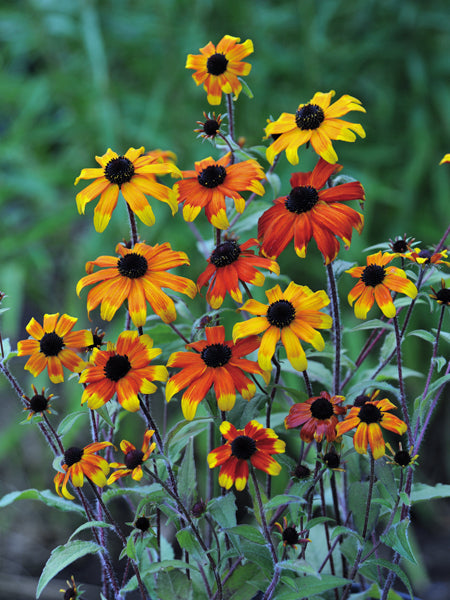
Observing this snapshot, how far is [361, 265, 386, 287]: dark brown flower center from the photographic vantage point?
13.7 inches

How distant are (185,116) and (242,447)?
0.98 m

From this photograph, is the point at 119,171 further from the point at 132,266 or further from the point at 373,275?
the point at 373,275

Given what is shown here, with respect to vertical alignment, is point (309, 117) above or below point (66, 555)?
above

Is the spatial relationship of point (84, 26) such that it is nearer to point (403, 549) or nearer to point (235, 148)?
point (235, 148)

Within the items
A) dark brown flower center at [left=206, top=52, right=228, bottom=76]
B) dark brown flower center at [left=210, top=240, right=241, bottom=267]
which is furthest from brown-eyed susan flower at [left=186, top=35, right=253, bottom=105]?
dark brown flower center at [left=210, top=240, right=241, bottom=267]

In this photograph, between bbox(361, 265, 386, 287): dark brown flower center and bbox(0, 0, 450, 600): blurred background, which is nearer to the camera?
bbox(361, 265, 386, 287): dark brown flower center

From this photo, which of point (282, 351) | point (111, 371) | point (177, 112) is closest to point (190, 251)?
point (177, 112)

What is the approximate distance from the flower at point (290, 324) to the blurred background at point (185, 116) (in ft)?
2.61

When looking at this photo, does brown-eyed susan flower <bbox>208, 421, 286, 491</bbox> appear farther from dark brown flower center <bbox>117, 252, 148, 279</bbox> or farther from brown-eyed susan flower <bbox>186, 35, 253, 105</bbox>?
brown-eyed susan flower <bbox>186, 35, 253, 105</bbox>

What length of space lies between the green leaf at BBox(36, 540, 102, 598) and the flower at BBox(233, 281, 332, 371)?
0.53ft

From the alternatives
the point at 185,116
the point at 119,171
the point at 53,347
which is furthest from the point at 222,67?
the point at 185,116

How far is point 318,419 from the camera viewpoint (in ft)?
1.06

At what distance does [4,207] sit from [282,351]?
4.22 ft

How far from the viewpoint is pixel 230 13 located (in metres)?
1.20
